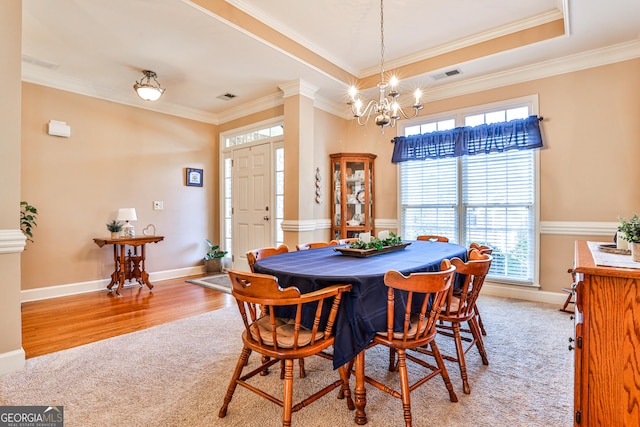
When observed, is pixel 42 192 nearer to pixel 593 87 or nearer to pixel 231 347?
pixel 231 347

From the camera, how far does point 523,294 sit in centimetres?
380

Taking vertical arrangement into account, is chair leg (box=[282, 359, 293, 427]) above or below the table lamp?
below

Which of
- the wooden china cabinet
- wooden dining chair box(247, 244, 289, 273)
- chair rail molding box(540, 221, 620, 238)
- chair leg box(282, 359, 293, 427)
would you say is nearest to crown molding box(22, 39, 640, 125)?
the wooden china cabinet

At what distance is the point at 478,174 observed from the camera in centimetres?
408

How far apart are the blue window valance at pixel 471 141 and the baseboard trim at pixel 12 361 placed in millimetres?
4336

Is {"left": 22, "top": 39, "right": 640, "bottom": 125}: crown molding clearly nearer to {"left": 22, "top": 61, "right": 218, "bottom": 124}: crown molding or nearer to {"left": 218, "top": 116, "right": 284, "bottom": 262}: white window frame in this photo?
{"left": 22, "top": 61, "right": 218, "bottom": 124}: crown molding

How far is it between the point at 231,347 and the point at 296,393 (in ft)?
2.81

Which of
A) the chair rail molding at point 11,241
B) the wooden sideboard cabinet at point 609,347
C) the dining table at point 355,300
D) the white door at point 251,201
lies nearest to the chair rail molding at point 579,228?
the dining table at point 355,300

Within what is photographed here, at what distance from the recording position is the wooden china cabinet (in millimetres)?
4719

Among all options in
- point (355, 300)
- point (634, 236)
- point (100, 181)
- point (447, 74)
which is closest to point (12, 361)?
point (355, 300)

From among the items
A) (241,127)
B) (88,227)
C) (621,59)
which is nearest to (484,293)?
(621,59)

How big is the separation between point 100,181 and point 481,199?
5.11 metres

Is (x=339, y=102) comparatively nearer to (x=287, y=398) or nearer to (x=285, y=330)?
(x=285, y=330)

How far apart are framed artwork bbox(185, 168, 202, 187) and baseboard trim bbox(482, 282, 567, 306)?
471 cm
